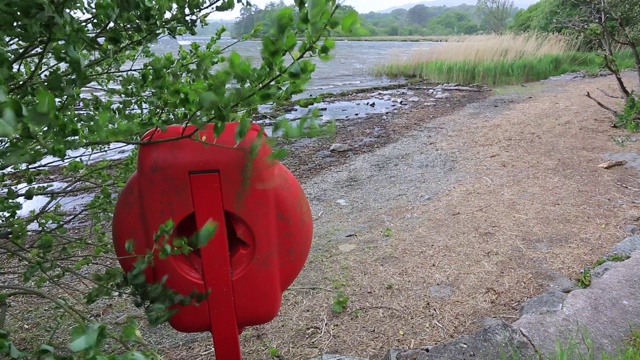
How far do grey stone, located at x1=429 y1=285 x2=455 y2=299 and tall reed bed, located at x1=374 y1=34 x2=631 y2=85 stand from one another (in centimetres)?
1225

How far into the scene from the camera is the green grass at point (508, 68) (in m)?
14.2

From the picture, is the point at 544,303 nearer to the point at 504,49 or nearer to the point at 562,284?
the point at 562,284

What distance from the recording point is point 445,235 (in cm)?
378

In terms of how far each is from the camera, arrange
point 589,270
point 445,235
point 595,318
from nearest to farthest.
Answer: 1. point 595,318
2. point 589,270
3. point 445,235

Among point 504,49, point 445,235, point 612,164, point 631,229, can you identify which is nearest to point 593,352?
point 445,235

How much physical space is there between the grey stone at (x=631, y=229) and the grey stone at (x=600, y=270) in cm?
64

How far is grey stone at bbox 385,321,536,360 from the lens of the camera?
191 cm

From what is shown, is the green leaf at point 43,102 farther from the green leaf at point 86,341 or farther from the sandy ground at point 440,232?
the sandy ground at point 440,232

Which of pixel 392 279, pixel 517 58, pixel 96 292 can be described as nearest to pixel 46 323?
pixel 392 279

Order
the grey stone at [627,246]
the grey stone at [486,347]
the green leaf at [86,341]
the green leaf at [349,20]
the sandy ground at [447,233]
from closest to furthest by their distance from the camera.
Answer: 1. the green leaf at [86,341]
2. the green leaf at [349,20]
3. the grey stone at [486,347]
4. the sandy ground at [447,233]
5. the grey stone at [627,246]

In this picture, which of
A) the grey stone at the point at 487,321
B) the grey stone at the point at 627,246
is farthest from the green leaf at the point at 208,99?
the grey stone at the point at 627,246

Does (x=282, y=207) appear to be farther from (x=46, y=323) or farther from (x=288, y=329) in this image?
(x=46, y=323)

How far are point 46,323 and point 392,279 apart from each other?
2.08 metres

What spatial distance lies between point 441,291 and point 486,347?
1.05m
